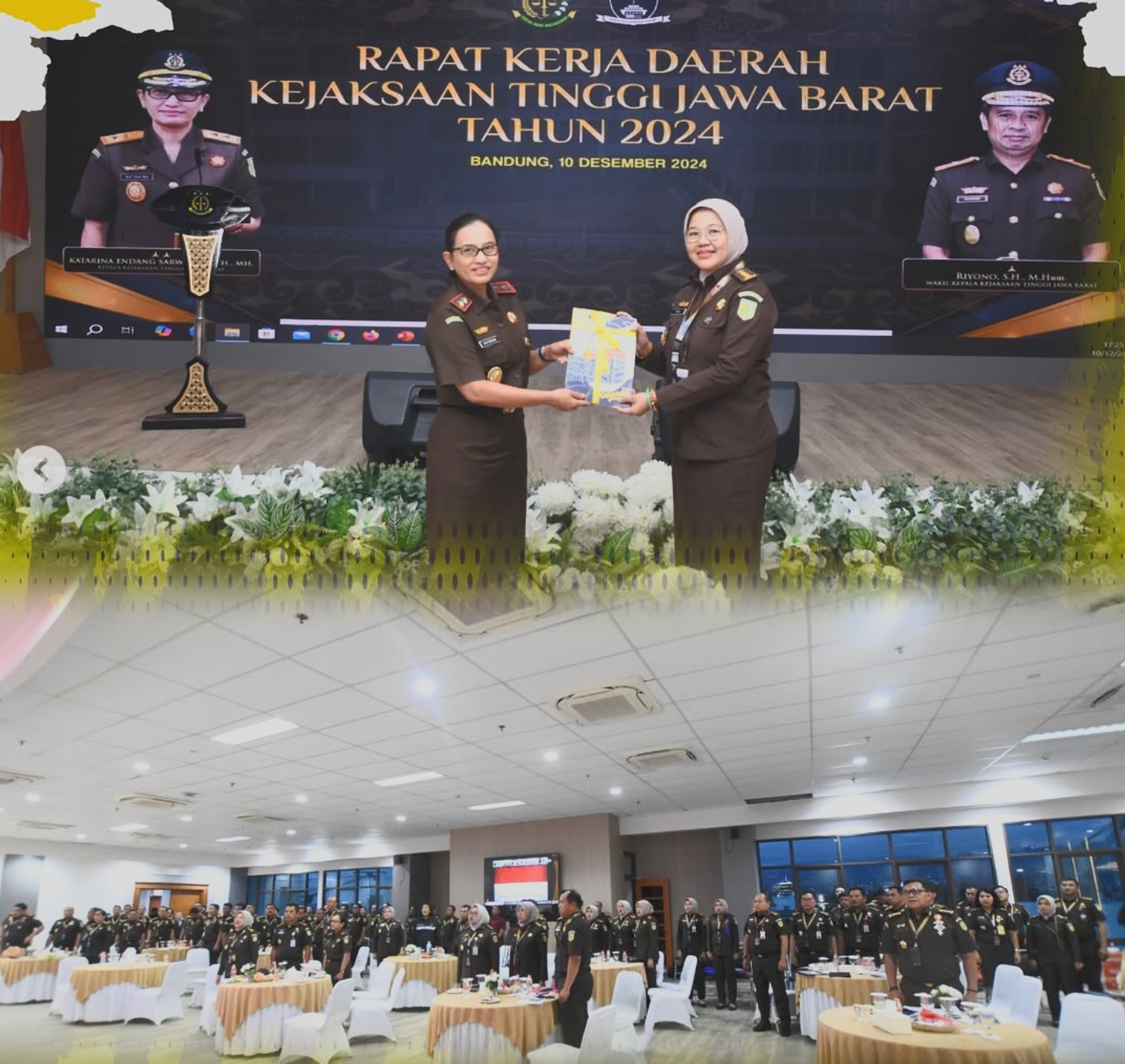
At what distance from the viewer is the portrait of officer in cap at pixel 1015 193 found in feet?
13.0

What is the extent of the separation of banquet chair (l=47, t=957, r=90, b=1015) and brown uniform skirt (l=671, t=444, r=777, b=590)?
431 inches

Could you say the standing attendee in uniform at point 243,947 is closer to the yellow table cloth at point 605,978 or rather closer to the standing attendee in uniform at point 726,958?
the yellow table cloth at point 605,978

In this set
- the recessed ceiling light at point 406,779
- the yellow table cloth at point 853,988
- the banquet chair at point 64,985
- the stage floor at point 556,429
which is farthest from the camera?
the banquet chair at point 64,985

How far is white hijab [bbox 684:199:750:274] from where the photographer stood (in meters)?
2.21

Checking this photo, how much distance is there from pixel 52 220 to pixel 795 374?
3520 mm

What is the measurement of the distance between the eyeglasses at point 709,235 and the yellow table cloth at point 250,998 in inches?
297

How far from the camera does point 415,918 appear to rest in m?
15.5

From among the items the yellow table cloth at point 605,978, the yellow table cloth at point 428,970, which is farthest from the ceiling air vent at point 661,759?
the yellow table cloth at point 428,970

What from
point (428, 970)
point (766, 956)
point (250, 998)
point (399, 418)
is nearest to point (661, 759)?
point (766, 956)

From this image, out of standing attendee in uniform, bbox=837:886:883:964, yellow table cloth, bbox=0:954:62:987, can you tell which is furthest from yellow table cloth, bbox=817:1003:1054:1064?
yellow table cloth, bbox=0:954:62:987

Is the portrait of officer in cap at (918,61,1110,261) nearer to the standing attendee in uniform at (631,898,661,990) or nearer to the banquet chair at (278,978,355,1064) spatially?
the banquet chair at (278,978,355,1064)

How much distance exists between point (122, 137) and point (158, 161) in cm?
26

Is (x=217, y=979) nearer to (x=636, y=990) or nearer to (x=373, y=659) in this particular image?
(x=636, y=990)

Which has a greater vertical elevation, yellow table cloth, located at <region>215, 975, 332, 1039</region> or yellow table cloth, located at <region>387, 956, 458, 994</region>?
yellow table cloth, located at <region>215, 975, 332, 1039</region>
